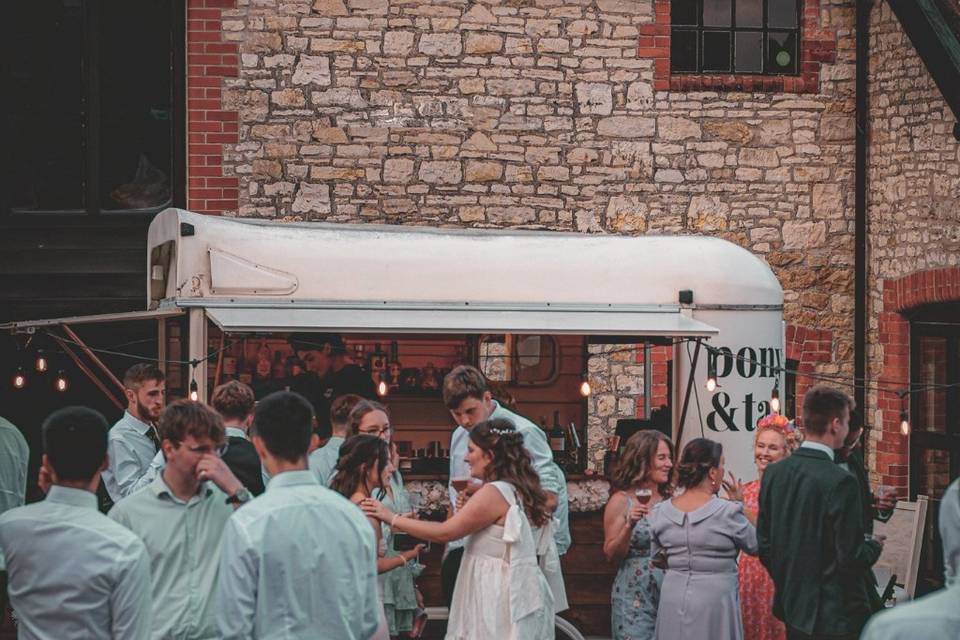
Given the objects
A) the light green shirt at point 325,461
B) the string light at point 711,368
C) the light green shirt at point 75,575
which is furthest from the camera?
the string light at point 711,368

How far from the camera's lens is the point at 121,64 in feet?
44.4

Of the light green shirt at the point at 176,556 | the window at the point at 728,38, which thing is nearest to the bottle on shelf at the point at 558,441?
the window at the point at 728,38

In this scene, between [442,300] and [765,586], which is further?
[442,300]

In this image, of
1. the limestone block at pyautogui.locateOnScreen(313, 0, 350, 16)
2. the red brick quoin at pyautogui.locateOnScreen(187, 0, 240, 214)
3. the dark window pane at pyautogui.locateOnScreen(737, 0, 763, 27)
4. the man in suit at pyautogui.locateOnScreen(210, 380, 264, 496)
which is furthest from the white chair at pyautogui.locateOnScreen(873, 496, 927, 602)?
the limestone block at pyautogui.locateOnScreen(313, 0, 350, 16)

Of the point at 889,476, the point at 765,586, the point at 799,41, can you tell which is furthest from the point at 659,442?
the point at 799,41

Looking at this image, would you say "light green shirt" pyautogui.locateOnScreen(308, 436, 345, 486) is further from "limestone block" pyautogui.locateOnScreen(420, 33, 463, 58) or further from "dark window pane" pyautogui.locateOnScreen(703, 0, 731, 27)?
"dark window pane" pyautogui.locateOnScreen(703, 0, 731, 27)

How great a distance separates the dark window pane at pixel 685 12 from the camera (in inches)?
540

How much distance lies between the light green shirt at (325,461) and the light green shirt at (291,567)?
9.31 feet

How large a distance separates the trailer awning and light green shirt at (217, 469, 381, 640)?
14.9ft

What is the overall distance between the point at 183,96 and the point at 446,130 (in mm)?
2389

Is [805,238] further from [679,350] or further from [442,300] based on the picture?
[442,300]

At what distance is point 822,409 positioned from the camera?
645 centimetres

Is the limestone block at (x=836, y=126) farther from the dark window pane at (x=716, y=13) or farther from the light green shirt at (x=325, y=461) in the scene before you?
the light green shirt at (x=325, y=461)

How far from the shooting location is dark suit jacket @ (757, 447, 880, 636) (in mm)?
6344
